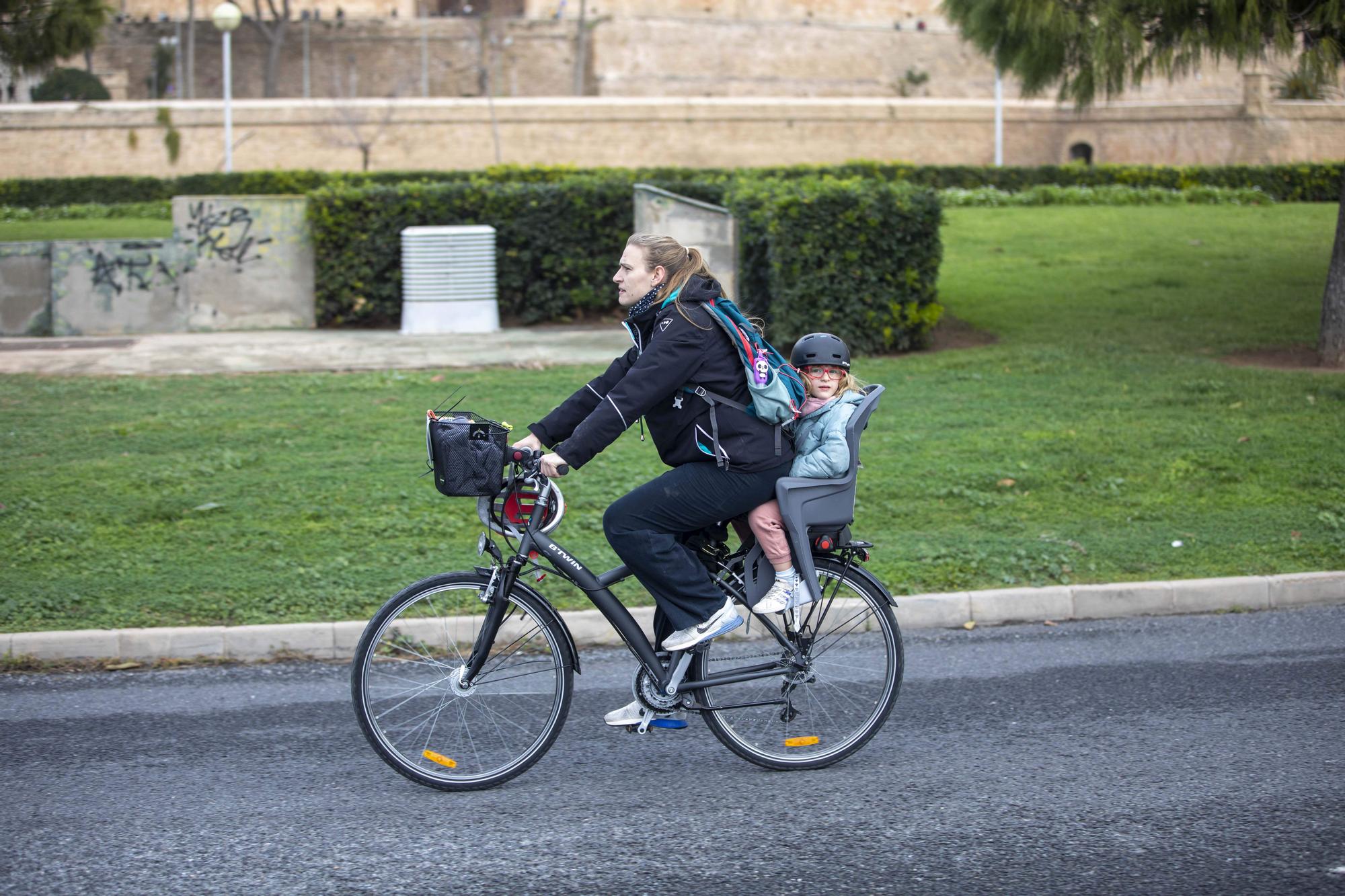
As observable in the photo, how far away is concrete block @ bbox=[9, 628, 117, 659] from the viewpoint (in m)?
5.99

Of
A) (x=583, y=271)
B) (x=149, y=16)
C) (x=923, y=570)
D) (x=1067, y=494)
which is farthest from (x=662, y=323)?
→ (x=149, y=16)

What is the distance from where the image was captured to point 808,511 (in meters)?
4.53

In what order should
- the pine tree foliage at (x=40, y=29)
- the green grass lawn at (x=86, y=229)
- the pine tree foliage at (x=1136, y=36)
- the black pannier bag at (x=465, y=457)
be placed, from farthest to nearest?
1. the green grass lawn at (x=86, y=229)
2. the pine tree foliage at (x=40, y=29)
3. the pine tree foliage at (x=1136, y=36)
4. the black pannier bag at (x=465, y=457)

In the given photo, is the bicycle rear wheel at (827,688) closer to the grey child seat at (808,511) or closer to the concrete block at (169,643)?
the grey child seat at (808,511)

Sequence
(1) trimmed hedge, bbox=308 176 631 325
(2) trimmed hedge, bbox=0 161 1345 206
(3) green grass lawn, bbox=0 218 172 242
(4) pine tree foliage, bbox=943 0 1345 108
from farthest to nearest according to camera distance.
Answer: (2) trimmed hedge, bbox=0 161 1345 206 < (3) green grass lawn, bbox=0 218 172 242 < (1) trimmed hedge, bbox=308 176 631 325 < (4) pine tree foliage, bbox=943 0 1345 108

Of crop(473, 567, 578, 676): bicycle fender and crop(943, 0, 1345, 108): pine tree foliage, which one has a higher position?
crop(943, 0, 1345, 108): pine tree foliage

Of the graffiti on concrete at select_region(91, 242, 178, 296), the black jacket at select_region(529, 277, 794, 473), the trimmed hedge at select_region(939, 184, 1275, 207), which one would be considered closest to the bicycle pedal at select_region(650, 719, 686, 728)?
the black jacket at select_region(529, 277, 794, 473)

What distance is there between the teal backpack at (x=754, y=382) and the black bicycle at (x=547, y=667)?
50 cm

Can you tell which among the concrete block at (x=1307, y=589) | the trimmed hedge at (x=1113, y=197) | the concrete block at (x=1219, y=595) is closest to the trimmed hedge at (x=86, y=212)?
the trimmed hedge at (x=1113, y=197)

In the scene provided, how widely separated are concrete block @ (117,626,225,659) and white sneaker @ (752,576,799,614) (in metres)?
2.87

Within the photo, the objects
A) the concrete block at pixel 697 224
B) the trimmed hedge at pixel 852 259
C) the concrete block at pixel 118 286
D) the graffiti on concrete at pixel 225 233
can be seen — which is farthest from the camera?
the graffiti on concrete at pixel 225 233

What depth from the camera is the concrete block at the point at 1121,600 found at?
6.69 meters

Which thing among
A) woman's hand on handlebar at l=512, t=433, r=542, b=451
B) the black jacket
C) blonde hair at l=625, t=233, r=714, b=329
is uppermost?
blonde hair at l=625, t=233, r=714, b=329

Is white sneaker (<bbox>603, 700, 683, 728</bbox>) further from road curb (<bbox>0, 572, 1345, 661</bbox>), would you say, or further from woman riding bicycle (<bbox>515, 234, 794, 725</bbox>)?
road curb (<bbox>0, 572, 1345, 661</bbox>)
